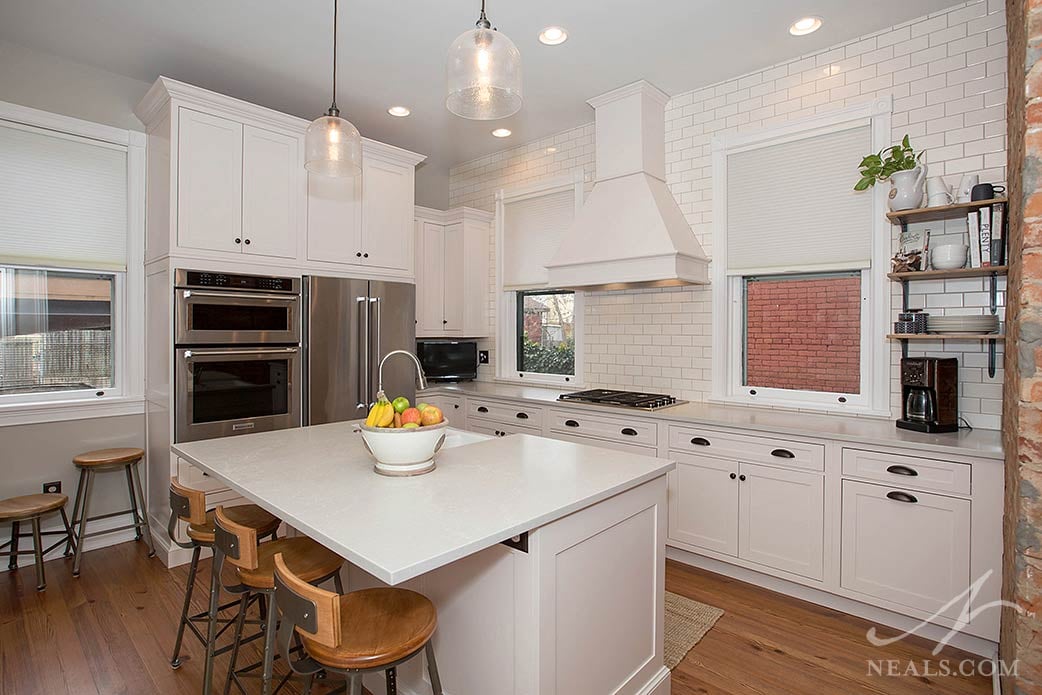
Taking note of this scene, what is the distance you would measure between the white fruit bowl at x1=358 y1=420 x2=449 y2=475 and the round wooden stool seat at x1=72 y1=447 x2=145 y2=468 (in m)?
2.45

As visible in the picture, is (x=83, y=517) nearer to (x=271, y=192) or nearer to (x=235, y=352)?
(x=235, y=352)

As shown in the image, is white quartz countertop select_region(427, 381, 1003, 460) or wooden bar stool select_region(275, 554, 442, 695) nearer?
wooden bar stool select_region(275, 554, 442, 695)

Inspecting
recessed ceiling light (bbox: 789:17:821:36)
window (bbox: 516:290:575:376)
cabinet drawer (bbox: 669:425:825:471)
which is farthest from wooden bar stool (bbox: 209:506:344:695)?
recessed ceiling light (bbox: 789:17:821:36)

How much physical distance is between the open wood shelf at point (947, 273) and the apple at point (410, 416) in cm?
256

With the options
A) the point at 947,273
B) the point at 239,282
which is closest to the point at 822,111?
the point at 947,273

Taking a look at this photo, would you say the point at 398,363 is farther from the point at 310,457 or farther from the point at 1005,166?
the point at 1005,166

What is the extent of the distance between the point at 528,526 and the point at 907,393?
2425 millimetres

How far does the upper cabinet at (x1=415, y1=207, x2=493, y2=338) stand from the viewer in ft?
16.6

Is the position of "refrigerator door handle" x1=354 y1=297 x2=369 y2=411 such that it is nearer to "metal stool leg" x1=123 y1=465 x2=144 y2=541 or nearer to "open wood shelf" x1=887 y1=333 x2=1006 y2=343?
"metal stool leg" x1=123 y1=465 x2=144 y2=541

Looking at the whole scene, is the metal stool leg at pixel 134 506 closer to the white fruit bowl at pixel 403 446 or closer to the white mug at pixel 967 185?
the white fruit bowl at pixel 403 446

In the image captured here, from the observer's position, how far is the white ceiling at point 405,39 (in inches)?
112

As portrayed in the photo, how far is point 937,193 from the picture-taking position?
2688mm

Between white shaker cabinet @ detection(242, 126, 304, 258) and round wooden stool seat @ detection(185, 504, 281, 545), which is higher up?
white shaker cabinet @ detection(242, 126, 304, 258)

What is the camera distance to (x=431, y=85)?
3777 mm
